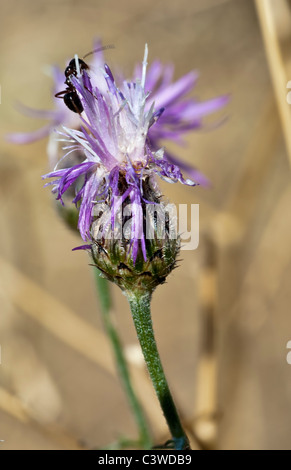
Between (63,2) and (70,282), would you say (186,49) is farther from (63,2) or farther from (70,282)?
(70,282)

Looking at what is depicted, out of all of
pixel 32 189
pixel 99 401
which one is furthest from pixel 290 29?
pixel 32 189

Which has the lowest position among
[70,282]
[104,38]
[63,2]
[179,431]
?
[179,431]

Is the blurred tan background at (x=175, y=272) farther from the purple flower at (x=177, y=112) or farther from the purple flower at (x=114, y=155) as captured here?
the purple flower at (x=114, y=155)

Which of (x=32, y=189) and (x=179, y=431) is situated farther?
(x=32, y=189)

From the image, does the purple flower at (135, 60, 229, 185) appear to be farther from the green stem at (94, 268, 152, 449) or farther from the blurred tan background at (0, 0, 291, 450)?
the green stem at (94, 268, 152, 449)

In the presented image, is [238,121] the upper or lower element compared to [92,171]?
upper

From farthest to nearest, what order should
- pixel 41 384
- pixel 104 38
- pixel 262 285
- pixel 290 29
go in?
pixel 104 38, pixel 262 285, pixel 41 384, pixel 290 29
